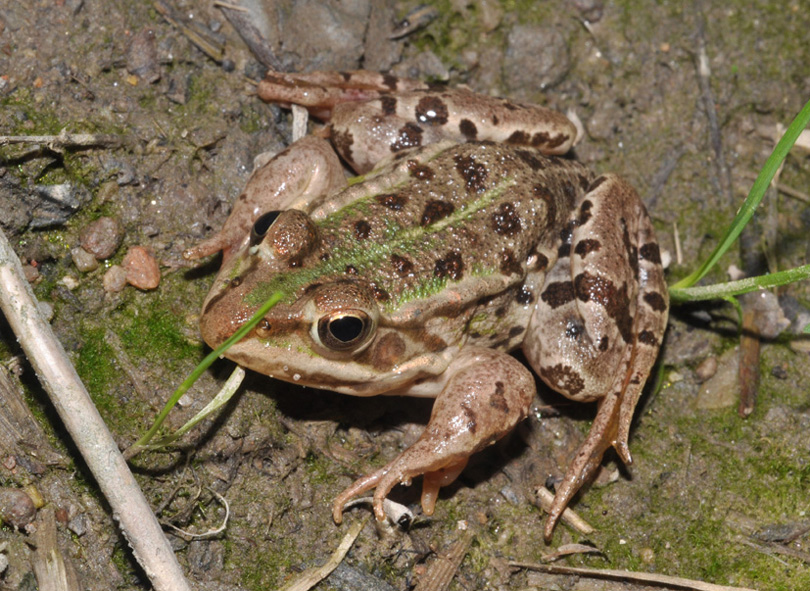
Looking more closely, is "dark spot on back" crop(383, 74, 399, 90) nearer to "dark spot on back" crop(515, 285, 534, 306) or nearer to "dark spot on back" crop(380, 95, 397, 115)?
"dark spot on back" crop(380, 95, 397, 115)

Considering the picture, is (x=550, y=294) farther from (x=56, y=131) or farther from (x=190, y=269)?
(x=56, y=131)

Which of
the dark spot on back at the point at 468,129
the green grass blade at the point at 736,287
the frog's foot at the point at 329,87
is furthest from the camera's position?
the frog's foot at the point at 329,87

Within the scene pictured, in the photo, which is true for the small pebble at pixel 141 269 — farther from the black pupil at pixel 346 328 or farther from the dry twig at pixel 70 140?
the black pupil at pixel 346 328

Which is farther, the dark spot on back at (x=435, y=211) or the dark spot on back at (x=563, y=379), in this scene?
the dark spot on back at (x=563, y=379)

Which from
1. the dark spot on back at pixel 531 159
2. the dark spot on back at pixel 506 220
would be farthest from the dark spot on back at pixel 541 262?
the dark spot on back at pixel 531 159

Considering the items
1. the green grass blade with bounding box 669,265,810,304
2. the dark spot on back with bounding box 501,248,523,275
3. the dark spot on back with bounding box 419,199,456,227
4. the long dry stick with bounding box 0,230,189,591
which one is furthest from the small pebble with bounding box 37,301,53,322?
the green grass blade with bounding box 669,265,810,304

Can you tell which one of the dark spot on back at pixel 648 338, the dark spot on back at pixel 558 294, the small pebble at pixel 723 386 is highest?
the dark spot on back at pixel 558 294
